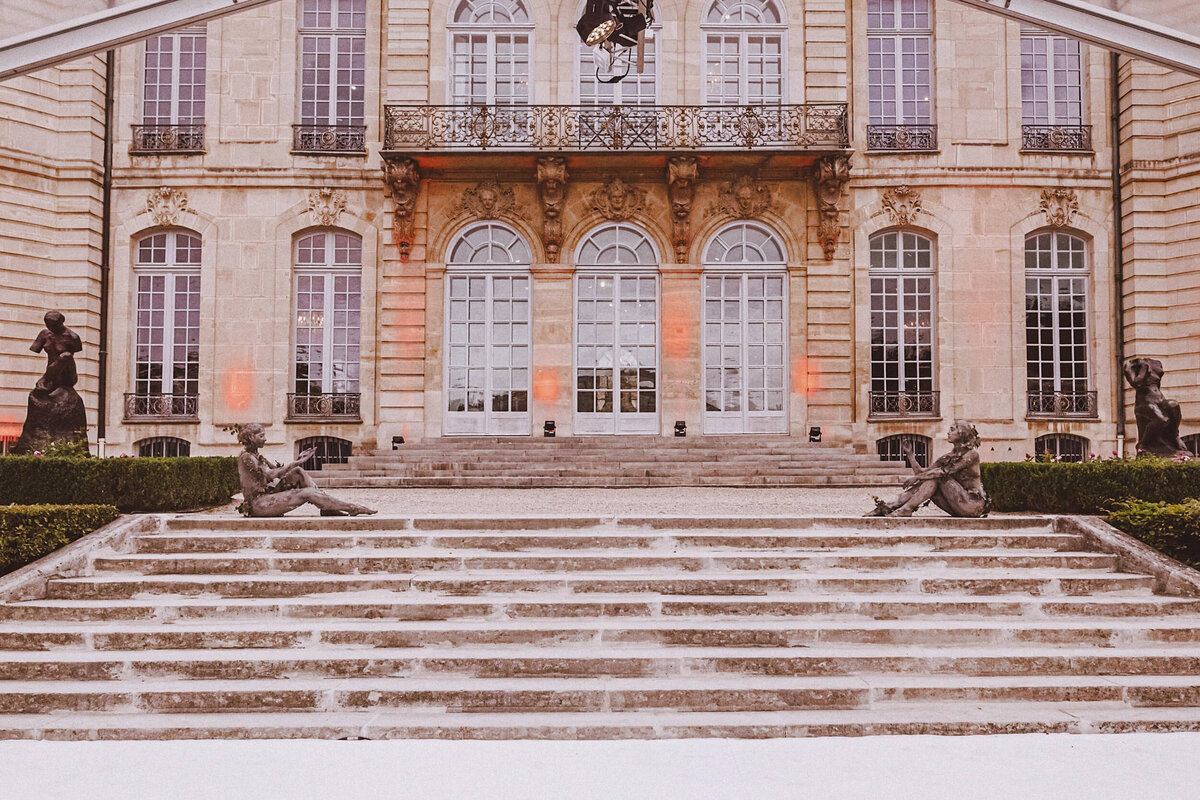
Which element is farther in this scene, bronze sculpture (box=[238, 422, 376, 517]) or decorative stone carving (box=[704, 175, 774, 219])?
decorative stone carving (box=[704, 175, 774, 219])

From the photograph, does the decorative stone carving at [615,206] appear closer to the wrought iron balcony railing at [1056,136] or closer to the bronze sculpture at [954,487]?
the wrought iron balcony railing at [1056,136]

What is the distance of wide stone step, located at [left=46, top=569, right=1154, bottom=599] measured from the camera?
6.57m

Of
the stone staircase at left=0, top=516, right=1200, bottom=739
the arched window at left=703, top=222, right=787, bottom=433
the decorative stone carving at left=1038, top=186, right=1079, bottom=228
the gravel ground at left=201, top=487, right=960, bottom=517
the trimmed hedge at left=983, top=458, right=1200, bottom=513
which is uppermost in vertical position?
the decorative stone carving at left=1038, top=186, right=1079, bottom=228

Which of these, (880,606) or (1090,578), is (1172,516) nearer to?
(1090,578)

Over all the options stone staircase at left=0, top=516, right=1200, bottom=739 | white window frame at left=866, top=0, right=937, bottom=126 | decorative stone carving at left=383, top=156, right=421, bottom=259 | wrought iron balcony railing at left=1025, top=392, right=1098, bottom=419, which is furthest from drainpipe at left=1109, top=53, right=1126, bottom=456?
decorative stone carving at left=383, top=156, right=421, bottom=259

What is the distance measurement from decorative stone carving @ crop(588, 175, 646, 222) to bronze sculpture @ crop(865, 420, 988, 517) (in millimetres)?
9099

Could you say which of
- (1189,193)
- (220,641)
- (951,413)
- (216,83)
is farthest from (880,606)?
(216,83)

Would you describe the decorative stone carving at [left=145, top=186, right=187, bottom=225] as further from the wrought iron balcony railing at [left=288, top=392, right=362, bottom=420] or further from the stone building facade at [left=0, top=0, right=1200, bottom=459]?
the wrought iron balcony railing at [left=288, top=392, right=362, bottom=420]

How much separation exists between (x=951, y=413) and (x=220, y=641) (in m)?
13.7

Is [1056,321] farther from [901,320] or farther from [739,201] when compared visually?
[739,201]

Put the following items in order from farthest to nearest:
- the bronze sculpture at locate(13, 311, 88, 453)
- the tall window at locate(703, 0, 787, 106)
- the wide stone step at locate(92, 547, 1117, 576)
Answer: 1. the tall window at locate(703, 0, 787, 106)
2. the bronze sculpture at locate(13, 311, 88, 453)
3. the wide stone step at locate(92, 547, 1117, 576)

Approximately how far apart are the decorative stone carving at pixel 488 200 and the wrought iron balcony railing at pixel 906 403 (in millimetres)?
7667

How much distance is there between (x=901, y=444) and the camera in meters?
16.0

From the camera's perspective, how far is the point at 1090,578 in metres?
6.78
